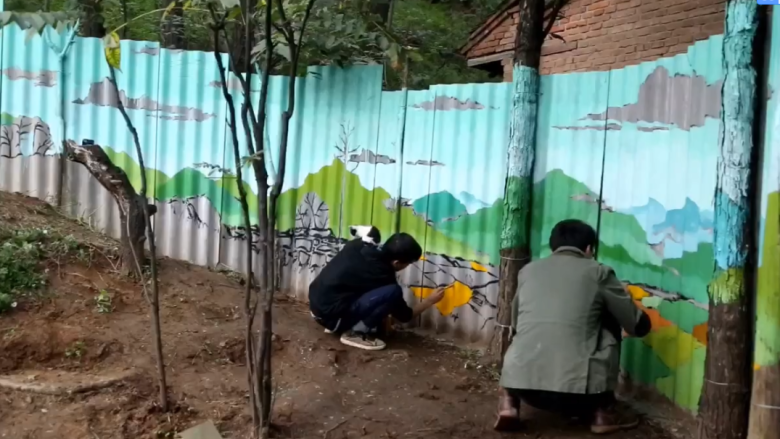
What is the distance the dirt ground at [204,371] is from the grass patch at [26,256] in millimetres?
82

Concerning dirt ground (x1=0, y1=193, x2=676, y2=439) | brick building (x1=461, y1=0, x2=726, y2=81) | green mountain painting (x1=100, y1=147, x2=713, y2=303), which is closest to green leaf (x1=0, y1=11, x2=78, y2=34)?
dirt ground (x1=0, y1=193, x2=676, y2=439)

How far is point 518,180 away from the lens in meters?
4.77

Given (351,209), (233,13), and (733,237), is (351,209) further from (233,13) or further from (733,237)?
(733,237)

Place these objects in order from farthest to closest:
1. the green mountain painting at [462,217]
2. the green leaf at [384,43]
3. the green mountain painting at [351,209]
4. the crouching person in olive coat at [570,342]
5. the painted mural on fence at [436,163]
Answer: the green mountain painting at [351,209], the green mountain painting at [462,217], the painted mural on fence at [436,163], the crouching person in olive coat at [570,342], the green leaf at [384,43]

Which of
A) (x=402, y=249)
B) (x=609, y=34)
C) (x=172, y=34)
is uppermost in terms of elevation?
(x=609, y=34)

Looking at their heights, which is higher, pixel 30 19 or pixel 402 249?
pixel 30 19

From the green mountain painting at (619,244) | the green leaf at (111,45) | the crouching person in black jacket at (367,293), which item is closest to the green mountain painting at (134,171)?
the crouching person in black jacket at (367,293)

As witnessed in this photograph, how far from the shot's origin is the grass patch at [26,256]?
508 cm

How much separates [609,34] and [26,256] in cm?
756

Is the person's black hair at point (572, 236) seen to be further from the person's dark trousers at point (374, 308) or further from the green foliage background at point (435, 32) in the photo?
the green foliage background at point (435, 32)

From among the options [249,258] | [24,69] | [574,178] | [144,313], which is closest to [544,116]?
[574,178]

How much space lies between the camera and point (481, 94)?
5.35 m

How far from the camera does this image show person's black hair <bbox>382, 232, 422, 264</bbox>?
519 centimetres

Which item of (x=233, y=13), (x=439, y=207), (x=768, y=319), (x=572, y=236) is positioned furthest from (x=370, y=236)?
(x=768, y=319)
